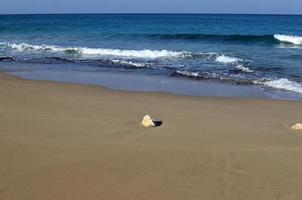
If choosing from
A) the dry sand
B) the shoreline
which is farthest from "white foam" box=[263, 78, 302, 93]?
the dry sand

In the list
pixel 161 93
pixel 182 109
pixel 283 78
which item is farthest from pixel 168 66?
pixel 182 109

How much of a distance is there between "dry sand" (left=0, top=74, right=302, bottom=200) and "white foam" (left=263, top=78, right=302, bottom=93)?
120 inches

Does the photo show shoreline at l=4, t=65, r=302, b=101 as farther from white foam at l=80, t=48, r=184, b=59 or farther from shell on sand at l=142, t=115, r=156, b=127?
white foam at l=80, t=48, r=184, b=59

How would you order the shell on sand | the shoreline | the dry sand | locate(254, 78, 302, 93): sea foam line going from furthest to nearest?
locate(254, 78, 302, 93): sea foam line, the shoreline, the shell on sand, the dry sand

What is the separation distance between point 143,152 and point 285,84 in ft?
23.8

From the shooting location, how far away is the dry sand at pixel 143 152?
13.2 ft

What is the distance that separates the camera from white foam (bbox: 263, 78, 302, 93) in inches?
426

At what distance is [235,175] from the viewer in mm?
4406

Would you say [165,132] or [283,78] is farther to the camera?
[283,78]

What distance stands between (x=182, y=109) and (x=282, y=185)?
364 cm

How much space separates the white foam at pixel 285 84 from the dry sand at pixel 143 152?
120 inches

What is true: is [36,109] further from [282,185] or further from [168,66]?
[168,66]

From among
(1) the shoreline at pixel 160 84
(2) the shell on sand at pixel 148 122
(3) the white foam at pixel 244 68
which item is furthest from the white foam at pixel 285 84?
(2) the shell on sand at pixel 148 122

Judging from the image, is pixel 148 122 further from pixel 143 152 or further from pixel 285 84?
pixel 285 84
